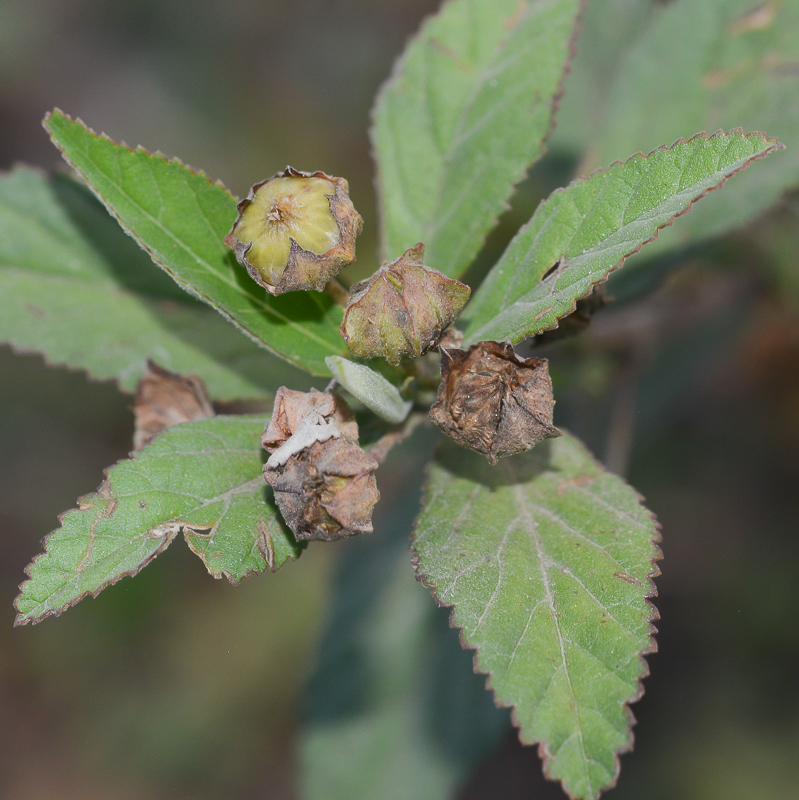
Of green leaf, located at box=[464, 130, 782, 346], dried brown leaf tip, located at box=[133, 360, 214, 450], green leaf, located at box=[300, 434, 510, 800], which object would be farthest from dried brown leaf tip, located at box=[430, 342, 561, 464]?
green leaf, located at box=[300, 434, 510, 800]

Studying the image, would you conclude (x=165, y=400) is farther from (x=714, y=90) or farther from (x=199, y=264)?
(x=714, y=90)

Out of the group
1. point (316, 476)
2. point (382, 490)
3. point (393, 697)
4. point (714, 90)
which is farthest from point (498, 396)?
point (382, 490)

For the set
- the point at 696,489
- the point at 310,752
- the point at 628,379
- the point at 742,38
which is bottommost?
the point at 310,752

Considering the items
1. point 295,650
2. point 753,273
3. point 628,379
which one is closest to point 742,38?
point 753,273

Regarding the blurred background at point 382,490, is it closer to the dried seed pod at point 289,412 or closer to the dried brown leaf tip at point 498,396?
the dried brown leaf tip at point 498,396

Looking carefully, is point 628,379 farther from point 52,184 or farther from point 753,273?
point 52,184

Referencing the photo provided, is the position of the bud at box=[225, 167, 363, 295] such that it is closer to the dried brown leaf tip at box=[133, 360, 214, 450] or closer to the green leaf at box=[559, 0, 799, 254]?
the dried brown leaf tip at box=[133, 360, 214, 450]
